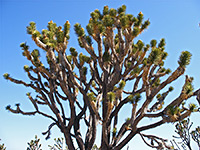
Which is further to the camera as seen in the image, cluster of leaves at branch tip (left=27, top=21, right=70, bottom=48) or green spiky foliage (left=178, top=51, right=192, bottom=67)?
cluster of leaves at branch tip (left=27, top=21, right=70, bottom=48)

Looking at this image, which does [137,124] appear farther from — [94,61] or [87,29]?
[87,29]

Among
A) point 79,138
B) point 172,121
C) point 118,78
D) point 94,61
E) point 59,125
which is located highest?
point 94,61

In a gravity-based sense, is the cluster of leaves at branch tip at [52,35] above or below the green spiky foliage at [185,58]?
above

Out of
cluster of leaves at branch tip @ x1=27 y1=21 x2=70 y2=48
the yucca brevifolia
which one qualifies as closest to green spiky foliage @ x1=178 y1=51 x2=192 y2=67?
the yucca brevifolia

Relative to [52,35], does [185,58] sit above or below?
below

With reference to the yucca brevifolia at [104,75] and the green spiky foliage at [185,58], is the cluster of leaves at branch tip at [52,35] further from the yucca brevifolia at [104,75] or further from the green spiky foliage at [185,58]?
the green spiky foliage at [185,58]

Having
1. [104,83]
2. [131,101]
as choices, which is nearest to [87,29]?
[104,83]

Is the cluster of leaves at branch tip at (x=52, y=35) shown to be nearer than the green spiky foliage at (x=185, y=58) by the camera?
No

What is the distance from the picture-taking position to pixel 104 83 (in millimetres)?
5922

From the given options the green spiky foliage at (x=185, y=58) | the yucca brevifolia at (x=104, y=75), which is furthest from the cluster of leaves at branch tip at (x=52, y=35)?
the green spiky foliage at (x=185, y=58)

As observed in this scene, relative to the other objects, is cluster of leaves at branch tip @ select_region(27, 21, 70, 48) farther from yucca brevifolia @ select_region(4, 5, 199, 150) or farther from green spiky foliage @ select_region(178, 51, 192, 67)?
green spiky foliage @ select_region(178, 51, 192, 67)

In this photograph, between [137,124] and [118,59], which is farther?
[118,59]

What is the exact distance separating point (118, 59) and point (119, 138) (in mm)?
2196

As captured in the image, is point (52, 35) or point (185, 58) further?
point (52, 35)
